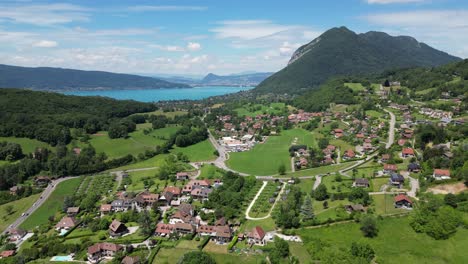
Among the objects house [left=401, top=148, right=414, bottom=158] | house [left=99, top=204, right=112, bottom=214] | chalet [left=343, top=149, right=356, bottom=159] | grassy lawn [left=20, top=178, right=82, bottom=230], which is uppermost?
house [left=401, top=148, right=414, bottom=158]

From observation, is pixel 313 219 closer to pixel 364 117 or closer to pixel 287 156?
pixel 287 156

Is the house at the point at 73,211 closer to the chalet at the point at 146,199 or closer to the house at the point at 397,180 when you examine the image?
the chalet at the point at 146,199

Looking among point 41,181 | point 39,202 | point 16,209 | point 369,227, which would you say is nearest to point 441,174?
point 369,227

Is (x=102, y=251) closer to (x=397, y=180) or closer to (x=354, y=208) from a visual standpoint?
(x=354, y=208)

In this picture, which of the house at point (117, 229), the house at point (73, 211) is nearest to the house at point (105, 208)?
the house at point (73, 211)

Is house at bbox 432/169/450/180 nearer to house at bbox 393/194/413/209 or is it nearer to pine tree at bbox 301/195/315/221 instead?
house at bbox 393/194/413/209

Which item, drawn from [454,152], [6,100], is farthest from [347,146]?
[6,100]

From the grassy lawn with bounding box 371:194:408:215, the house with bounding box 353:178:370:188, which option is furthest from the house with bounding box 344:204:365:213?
the house with bounding box 353:178:370:188
